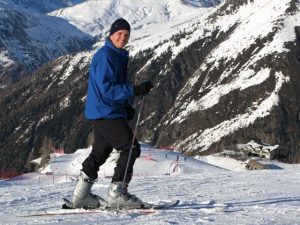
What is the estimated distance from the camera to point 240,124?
197625 mm

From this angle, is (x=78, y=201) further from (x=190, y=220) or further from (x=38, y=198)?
(x=38, y=198)

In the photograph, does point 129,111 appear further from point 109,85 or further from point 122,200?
point 122,200

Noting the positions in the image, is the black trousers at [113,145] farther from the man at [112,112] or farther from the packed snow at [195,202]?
the packed snow at [195,202]

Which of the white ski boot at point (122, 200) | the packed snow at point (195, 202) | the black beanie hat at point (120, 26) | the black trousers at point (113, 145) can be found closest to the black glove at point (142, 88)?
the black trousers at point (113, 145)

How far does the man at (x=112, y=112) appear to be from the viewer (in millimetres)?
7246

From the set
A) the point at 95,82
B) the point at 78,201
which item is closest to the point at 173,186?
the point at 78,201

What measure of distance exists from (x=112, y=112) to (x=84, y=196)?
140cm

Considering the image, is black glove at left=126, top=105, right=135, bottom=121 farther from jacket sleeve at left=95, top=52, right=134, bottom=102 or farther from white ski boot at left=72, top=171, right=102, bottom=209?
white ski boot at left=72, top=171, right=102, bottom=209

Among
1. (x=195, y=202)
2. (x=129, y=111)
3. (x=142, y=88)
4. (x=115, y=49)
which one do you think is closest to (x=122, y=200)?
(x=129, y=111)

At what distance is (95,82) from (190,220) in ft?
7.34

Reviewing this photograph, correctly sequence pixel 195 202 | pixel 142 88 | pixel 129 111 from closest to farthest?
pixel 142 88 → pixel 129 111 → pixel 195 202

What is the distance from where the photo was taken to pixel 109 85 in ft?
23.6

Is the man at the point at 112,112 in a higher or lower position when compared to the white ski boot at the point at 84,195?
higher

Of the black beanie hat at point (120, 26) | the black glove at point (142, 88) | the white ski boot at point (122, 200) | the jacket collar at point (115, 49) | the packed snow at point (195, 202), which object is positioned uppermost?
the black beanie hat at point (120, 26)
